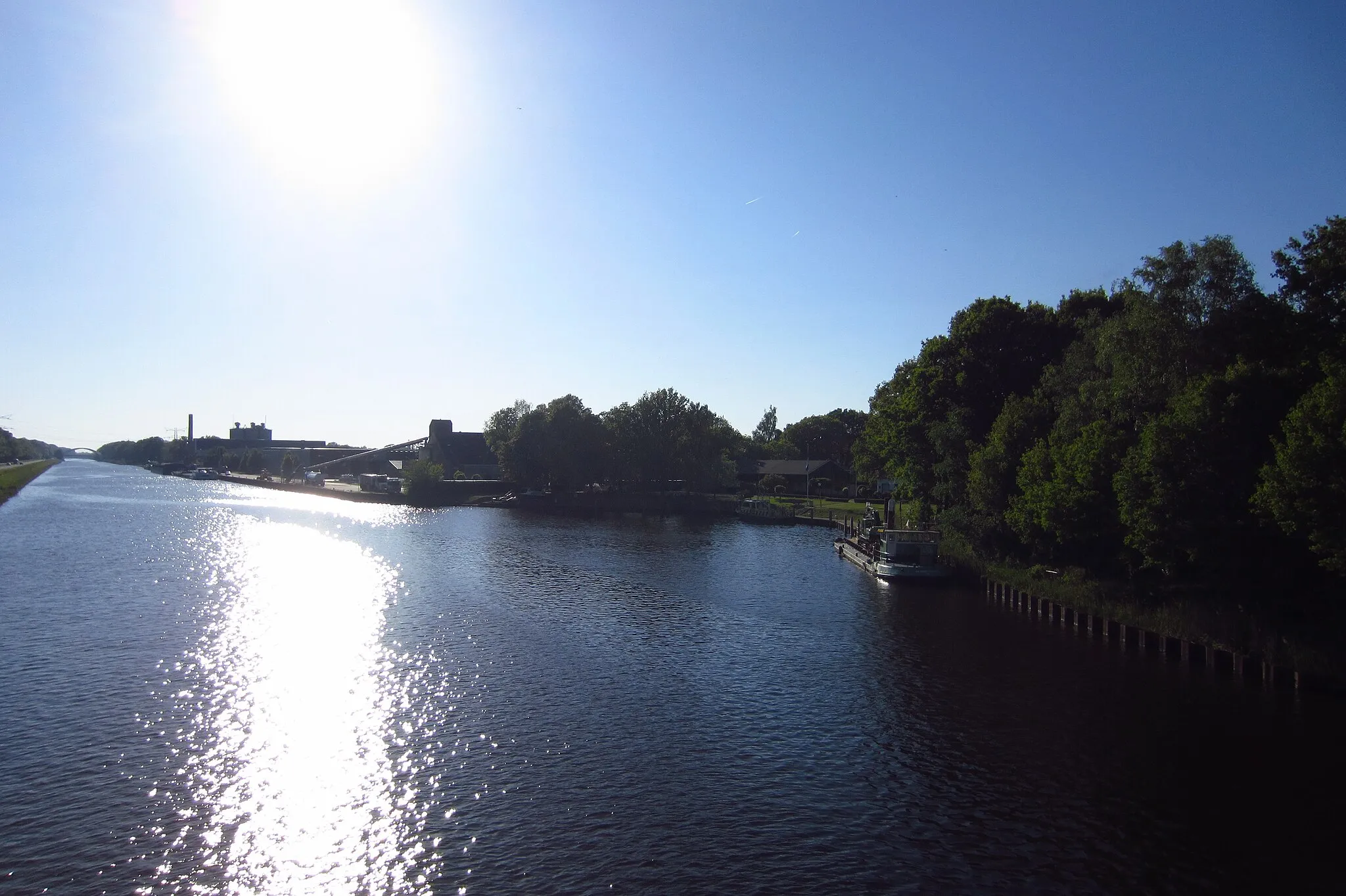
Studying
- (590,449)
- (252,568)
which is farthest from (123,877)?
(590,449)

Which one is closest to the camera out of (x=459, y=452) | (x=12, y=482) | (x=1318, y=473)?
(x=1318, y=473)

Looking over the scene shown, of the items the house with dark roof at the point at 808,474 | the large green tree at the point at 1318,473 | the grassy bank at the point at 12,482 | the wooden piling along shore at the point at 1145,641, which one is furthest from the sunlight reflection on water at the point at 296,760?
the grassy bank at the point at 12,482

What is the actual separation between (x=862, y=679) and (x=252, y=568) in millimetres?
47848

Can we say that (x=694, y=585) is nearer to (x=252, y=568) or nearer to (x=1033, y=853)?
(x=252, y=568)

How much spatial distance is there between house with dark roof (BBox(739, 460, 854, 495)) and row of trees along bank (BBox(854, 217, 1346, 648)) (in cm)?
9226

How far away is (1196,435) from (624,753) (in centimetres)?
2502

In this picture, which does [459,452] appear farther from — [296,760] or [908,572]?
[296,760]

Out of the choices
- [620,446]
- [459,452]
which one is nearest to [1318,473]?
[620,446]

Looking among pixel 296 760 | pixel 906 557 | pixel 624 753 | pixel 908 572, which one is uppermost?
pixel 906 557

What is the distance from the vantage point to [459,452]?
186125 mm

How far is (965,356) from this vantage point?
6550 centimetres

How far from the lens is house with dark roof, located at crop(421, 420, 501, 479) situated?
178375mm

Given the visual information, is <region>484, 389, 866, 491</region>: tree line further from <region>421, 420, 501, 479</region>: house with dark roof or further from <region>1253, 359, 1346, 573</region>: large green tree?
<region>1253, 359, 1346, 573</region>: large green tree

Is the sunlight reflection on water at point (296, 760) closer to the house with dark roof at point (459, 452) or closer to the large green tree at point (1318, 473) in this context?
the large green tree at point (1318, 473)
